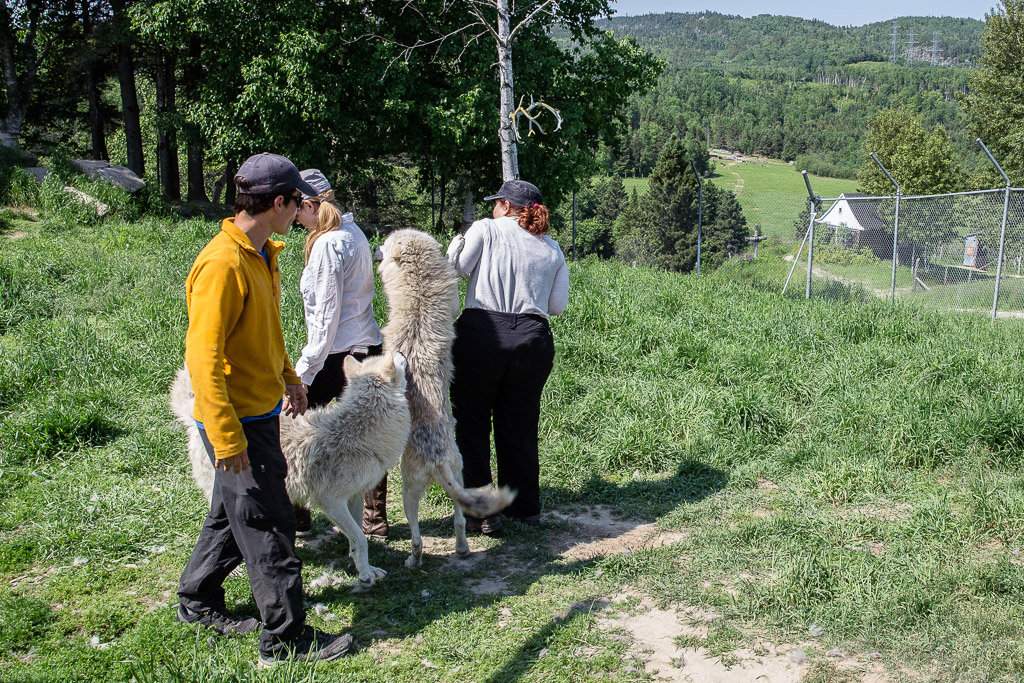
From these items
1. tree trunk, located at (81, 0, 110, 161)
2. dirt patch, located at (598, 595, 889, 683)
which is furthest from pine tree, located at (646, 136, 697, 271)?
dirt patch, located at (598, 595, 889, 683)

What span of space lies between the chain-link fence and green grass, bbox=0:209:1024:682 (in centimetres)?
258

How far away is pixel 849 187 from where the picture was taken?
69.2m

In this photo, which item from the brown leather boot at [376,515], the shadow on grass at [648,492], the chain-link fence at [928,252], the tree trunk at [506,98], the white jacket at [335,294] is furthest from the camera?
the tree trunk at [506,98]

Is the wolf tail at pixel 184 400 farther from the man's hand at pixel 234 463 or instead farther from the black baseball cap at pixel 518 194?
the black baseball cap at pixel 518 194

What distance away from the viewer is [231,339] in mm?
2941

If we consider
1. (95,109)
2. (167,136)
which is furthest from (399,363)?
(95,109)

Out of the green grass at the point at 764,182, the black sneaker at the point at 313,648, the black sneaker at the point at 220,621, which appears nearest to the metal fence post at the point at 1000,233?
the black sneaker at the point at 313,648

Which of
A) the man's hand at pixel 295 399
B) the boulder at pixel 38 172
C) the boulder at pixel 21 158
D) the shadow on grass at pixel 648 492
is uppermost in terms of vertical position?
the boulder at pixel 21 158

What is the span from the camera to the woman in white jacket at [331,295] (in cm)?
389

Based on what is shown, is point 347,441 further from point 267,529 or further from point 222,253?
point 222,253

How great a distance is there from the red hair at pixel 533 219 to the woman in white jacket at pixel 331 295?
102 centimetres

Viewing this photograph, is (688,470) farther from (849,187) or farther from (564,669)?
(849,187)

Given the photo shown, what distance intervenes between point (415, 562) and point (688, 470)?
256 centimetres

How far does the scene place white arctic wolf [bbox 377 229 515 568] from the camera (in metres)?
4.20
